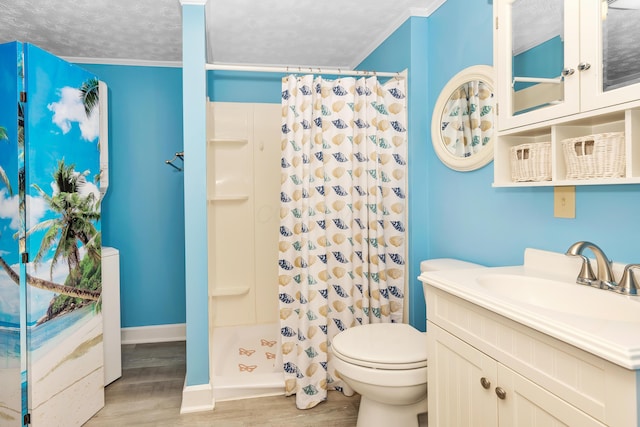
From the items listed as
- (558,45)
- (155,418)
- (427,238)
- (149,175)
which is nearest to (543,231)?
(558,45)

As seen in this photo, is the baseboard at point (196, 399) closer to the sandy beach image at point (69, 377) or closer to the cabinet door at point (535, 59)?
the sandy beach image at point (69, 377)

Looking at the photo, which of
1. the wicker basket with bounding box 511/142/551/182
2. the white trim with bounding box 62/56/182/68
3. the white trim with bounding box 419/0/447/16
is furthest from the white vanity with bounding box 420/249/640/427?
the white trim with bounding box 62/56/182/68

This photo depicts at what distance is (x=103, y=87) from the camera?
2.79 metres

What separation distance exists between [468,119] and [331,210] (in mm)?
904

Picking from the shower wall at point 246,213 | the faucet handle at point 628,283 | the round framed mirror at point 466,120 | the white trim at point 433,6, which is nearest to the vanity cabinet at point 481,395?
the faucet handle at point 628,283

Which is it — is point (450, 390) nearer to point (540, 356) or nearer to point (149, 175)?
point (540, 356)

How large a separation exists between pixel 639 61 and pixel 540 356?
833 millimetres

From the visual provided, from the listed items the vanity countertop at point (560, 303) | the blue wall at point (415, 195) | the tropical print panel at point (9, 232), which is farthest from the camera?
the tropical print panel at point (9, 232)

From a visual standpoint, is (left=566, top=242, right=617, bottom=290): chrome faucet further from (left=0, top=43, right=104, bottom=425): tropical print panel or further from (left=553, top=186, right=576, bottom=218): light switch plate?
(left=0, top=43, right=104, bottom=425): tropical print panel

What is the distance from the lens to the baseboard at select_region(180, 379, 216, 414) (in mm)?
2318

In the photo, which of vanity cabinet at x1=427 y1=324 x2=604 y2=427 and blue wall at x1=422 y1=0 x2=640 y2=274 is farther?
blue wall at x1=422 y1=0 x2=640 y2=274

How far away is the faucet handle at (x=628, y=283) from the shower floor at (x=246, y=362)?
1.89 meters

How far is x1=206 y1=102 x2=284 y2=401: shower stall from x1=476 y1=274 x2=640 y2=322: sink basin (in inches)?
89.9

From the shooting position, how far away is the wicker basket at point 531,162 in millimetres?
1438
